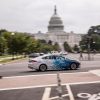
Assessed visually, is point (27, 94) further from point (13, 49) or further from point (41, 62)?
point (13, 49)

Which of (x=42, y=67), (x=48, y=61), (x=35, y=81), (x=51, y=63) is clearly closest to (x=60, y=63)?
(x=51, y=63)

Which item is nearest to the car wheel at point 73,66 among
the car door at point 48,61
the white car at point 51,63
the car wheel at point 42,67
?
the white car at point 51,63

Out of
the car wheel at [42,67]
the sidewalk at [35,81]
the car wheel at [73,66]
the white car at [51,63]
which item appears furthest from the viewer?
the car wheel at [73,66]

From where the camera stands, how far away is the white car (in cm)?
3484

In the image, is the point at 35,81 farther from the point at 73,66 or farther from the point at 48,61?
the point at 73,66

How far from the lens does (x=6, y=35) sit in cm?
9094

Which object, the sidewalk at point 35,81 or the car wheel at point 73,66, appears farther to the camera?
the car wheel at point 73,66

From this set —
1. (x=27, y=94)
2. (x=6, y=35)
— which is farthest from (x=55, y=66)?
(x=6, y=35)

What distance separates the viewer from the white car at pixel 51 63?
3484 centimetres

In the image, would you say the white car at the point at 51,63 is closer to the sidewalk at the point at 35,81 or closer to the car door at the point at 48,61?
the car door at the point at 48,61

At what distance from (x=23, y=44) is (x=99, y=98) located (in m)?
70.0

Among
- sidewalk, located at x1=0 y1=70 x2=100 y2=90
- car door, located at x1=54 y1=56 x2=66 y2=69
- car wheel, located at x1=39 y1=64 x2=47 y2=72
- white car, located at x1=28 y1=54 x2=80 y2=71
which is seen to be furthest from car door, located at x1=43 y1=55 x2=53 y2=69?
sidewalk, located at x1=0 y1=70 x2=100 y2=90

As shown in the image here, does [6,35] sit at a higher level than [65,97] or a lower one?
higher

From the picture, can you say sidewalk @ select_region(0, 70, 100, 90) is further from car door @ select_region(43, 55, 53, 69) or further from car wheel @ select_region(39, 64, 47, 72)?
car door @ select_region(43, 55, 53, 69)
